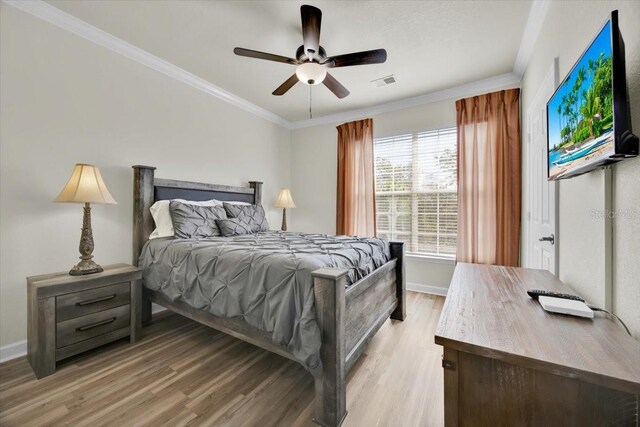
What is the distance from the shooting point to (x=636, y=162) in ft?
2.88

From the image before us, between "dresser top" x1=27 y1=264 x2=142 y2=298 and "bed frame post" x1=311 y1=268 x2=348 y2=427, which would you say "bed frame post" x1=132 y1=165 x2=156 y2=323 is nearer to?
"dresser top" x1=27 y1=264 x2=142 y2=298

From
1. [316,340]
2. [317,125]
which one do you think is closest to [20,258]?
[316,340]

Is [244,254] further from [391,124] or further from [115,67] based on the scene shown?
[391,124]

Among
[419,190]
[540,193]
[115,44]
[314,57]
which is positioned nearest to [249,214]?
[314,57]

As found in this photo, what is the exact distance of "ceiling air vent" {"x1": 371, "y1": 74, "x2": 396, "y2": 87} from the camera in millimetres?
3104

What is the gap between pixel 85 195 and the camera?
1936mm

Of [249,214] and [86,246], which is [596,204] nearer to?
[249,214]

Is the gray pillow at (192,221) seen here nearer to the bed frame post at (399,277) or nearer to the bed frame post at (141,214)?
the bed frame post at (141,214)

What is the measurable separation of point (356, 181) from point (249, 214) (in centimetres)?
175

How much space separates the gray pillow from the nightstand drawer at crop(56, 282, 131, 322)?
638 mm

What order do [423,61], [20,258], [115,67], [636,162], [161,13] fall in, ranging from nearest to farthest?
1. [636,162]
2. [20,258]
3. [161,13]
4. [115,67]
5. [423,61]

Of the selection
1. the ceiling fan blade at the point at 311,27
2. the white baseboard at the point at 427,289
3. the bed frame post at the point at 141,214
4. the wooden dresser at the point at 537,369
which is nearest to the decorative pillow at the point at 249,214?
the bed frame post at the point at 141,214

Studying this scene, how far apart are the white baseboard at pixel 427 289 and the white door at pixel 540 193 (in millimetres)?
1038

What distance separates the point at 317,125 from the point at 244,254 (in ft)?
11.0
